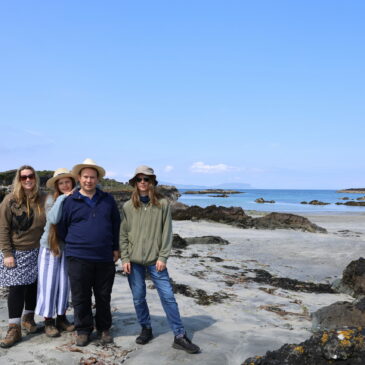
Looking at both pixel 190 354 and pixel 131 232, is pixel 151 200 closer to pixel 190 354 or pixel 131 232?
pixel 131 232

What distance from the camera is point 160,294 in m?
4.84

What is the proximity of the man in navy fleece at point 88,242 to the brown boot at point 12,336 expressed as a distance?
697 mm

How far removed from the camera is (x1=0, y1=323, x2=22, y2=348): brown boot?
15.1 ft

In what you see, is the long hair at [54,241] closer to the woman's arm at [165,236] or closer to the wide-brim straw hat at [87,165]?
the wide-brim straw hat at [87,165]

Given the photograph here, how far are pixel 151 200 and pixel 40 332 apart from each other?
2.23 meters

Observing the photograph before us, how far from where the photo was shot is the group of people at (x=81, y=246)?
4.64 m

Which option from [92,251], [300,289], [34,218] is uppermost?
[34,218]

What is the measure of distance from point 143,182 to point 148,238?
664 mm

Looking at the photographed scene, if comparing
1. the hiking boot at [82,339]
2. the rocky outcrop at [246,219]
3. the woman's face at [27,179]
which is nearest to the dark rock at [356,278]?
the hiking boot at [82,339]

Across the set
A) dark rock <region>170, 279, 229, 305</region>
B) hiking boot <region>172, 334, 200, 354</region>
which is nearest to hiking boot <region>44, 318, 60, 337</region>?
hiking boot <region>172, 334, 200, 354</region>

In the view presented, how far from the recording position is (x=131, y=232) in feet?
15.7

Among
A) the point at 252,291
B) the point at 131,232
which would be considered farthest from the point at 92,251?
the point at 252,291

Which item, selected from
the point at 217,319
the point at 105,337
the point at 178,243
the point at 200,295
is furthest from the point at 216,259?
the point at 105,337

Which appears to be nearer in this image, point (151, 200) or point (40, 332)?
point (151, 200)
